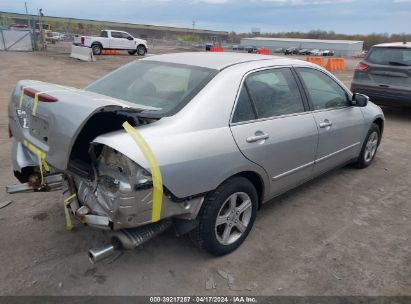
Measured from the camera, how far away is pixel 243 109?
3104 mm

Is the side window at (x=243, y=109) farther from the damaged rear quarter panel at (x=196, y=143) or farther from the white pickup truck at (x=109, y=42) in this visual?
the white pickup truck at (x=109, y=42)

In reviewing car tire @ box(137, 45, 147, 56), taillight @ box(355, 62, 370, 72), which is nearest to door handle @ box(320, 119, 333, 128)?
taillight @ box(355, 62, 370, 72)

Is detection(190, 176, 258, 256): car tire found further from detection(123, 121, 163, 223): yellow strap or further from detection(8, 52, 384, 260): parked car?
detection(123, 121, 163, 223): yellow strap

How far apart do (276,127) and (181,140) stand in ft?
3.70

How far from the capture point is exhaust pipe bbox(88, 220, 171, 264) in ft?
8.18

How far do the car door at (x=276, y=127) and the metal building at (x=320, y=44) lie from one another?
62.8 meters

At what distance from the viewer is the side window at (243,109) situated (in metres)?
3.04

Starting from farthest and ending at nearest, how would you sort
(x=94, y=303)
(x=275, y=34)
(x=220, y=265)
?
1. (x=275, y=34)
2. (x=220, y=265)
3. (x=94, y=303)

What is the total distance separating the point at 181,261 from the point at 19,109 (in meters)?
1.93

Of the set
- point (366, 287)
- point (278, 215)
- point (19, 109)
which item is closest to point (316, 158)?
point (278, 215)

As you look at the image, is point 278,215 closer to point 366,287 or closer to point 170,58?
point 366,287

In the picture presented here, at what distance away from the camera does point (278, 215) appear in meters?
3.90

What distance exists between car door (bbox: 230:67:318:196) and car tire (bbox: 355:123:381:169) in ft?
5.27

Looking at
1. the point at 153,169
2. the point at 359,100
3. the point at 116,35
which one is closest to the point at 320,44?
the point at 116,35
